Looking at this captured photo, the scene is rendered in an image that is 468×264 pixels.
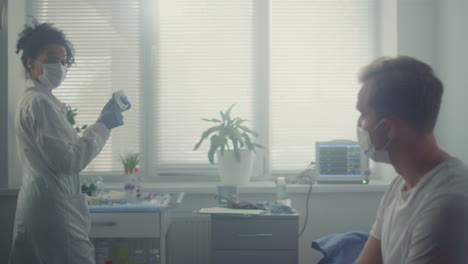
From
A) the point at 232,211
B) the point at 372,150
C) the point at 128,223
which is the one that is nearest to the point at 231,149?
the point at 232,211

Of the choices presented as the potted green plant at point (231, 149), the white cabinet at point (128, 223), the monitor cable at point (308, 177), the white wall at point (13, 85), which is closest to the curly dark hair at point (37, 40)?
the white cabinet at point (128, 223)

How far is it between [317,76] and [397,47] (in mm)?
598

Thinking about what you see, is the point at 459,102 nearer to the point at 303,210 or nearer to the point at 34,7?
the point at 303,210

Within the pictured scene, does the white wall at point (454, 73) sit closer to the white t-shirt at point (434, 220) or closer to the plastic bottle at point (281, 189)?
the plastic bottle at point (281, 189)

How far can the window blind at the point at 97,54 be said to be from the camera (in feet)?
10.1

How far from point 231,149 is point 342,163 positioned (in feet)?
2.59

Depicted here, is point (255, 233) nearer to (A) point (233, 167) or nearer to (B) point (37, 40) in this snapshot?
(A) point (233, 167)

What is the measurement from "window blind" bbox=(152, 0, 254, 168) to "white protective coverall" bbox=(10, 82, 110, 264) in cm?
141

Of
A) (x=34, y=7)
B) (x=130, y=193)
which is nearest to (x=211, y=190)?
(x=130, y=193)

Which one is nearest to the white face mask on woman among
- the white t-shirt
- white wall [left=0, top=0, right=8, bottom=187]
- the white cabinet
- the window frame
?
the white cabinet

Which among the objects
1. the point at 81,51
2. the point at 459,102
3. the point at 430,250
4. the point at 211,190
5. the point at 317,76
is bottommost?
the point at 211,190

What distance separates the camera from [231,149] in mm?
2910

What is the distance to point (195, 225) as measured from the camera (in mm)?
2846

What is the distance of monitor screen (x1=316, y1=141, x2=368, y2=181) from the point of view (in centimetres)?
284
